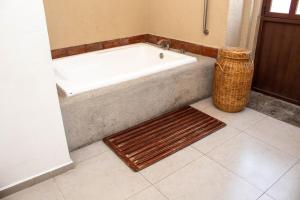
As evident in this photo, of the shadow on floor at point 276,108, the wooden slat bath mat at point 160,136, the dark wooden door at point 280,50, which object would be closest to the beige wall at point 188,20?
the dark wooden door at point 280,50

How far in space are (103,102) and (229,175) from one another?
1017 mm

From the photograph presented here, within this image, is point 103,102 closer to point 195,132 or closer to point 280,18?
point 195,132

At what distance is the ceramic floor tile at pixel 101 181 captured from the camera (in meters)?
1.48

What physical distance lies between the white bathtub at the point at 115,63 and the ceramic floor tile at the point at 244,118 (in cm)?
68

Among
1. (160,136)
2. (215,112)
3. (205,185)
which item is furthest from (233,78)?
(205,185)

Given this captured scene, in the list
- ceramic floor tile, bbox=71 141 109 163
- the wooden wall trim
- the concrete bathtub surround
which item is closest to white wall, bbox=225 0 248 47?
the wooden wall trim

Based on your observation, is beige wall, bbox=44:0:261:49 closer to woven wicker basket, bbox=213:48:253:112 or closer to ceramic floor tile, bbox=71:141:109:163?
woven wicker basket, bbox=213:48:253:112

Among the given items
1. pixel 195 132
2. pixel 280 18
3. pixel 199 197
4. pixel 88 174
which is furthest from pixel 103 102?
pixel 280 18

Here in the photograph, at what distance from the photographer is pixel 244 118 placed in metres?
2.26

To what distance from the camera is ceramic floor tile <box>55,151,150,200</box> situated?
1.48 metres

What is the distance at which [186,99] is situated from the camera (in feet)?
8.05

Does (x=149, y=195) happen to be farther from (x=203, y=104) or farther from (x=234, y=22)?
(x=234, y=22)

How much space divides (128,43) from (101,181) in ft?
6.29

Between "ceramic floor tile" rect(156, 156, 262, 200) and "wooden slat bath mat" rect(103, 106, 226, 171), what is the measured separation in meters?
0.21
